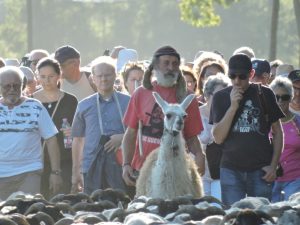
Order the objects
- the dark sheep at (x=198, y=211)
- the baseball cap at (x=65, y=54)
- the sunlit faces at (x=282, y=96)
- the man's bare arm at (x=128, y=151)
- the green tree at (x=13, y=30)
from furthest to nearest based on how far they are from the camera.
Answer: the green tree at (x=13, y=30) < the baseball cap at (x=65, y=54) < the sunlit faces at (x=282, y=96) < the man's bare arm at (x=128, y=151) < the dark sheep at (x=198, y=211)

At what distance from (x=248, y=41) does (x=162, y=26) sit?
10.7 metres

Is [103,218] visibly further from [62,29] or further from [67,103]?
[62,29]

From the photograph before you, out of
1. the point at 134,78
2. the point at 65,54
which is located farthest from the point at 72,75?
the point at 134,78

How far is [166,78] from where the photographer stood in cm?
1072

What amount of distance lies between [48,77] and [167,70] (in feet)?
9.64

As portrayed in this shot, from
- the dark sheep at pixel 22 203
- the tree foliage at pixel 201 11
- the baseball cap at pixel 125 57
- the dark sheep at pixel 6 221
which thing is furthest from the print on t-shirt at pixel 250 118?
the tree foliage at pixel 201 11

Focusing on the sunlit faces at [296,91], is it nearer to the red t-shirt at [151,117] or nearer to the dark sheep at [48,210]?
the red t-shirt at [151,117]

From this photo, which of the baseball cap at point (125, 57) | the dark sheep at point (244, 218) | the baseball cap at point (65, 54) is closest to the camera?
the dark sheep at point (244, 218)

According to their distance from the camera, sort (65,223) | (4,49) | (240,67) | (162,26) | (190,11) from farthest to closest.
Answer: (162,26) < (4,49) < (190,11) < (240,67) < (65,223)

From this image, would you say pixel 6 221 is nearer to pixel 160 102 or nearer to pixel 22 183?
pixel 160 102

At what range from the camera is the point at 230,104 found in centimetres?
1063

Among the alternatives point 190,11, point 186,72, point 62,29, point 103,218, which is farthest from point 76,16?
point 103,218

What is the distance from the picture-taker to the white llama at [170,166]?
10.1 m

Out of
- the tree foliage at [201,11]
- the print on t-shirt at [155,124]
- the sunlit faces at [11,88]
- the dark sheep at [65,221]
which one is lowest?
the dark sheep at [65,221]
